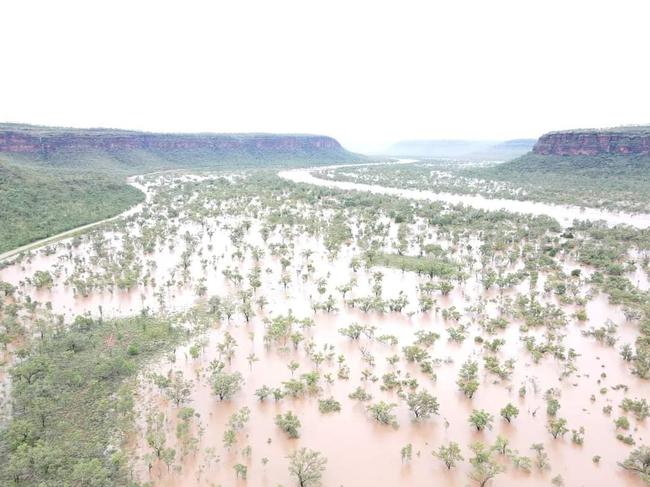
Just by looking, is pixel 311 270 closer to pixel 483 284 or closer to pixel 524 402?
pixel 483 284

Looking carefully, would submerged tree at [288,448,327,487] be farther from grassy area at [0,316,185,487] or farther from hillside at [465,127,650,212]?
hillside at [465,127,650,212]

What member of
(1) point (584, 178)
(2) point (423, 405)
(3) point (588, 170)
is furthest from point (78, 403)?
(3) point (588, 170)

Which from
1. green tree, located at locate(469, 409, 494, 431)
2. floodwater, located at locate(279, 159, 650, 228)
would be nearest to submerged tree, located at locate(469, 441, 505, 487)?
green tree, located at locate(469, 409, 494, 431)

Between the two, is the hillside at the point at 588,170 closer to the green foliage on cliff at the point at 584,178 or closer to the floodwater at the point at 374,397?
the green foliage on cliff at the point at 584,178

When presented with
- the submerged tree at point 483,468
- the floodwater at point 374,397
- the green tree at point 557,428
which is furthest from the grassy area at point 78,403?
the green tree at point 557,428

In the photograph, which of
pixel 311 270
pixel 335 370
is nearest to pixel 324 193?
pixel 311 270

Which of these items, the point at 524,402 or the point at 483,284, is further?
the point at 483,284

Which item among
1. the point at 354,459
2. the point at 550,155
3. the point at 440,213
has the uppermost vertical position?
the point at 550,155
